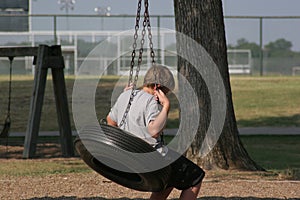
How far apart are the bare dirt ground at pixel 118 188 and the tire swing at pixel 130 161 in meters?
1.95

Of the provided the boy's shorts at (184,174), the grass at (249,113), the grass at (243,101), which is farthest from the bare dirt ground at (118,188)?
the grass at (243,101)

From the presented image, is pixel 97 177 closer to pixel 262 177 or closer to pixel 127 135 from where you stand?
pixel 262 177

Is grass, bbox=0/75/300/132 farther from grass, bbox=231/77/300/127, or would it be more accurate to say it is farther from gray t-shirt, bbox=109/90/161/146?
gray t-shirt, bbox=109/90/161/146

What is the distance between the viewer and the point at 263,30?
2958 centimetres

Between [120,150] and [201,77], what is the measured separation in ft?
Answer: 15.4

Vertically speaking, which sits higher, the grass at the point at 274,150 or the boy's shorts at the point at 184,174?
the boy's shorts at the point at 184,174

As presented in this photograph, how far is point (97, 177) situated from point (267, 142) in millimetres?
5856

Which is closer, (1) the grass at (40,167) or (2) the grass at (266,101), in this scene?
(1) the grass at (40,167)

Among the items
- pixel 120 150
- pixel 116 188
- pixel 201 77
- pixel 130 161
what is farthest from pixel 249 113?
pixel 120 150

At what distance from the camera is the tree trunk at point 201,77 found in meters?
10.3

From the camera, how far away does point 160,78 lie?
6078 mm

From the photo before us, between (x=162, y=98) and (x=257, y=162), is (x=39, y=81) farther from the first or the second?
(x=162, y=98)

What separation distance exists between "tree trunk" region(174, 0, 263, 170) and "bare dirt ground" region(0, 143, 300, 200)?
1.15 ft

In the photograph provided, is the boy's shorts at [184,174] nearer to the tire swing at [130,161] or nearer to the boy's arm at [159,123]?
the tire swing at [130,161]
